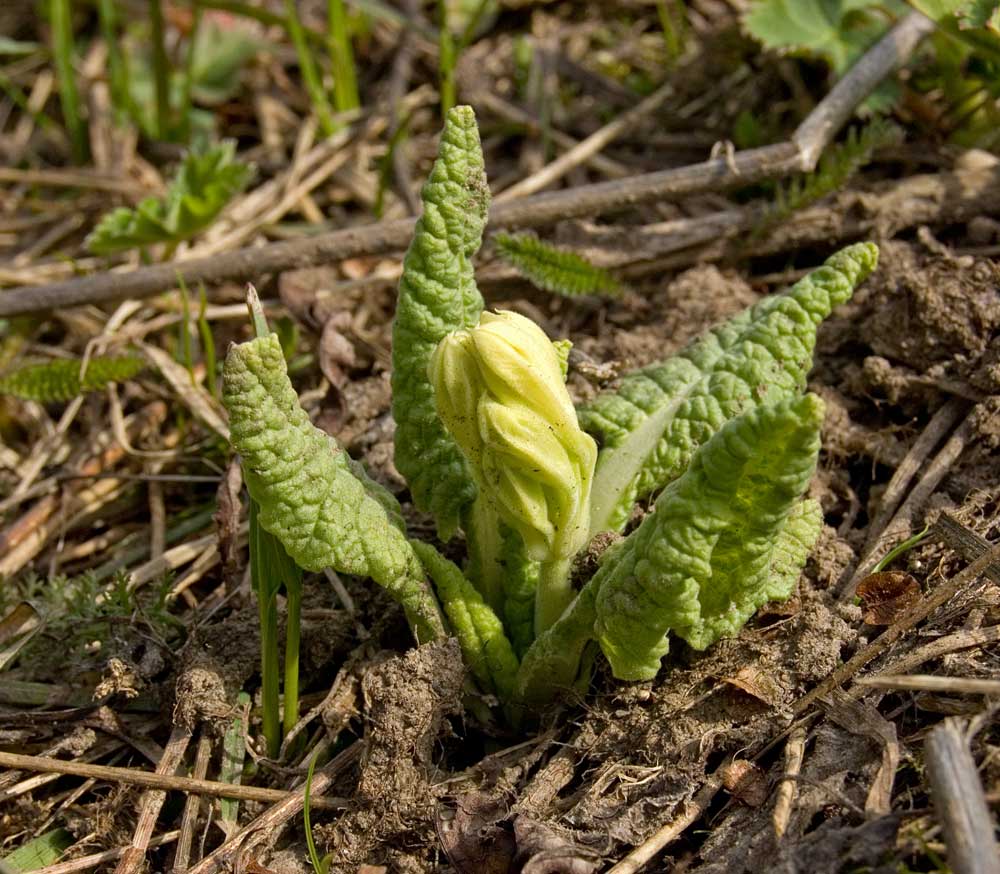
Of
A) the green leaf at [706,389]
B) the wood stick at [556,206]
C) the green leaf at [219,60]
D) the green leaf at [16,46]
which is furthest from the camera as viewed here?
the green leaf at [219,60]

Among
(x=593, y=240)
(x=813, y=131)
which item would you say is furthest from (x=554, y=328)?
(x=813, y=131)

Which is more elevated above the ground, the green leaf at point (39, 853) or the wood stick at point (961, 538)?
the wood stick at point (961, 538)

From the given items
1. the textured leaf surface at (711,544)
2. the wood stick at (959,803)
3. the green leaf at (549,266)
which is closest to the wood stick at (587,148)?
the green leaf at (549,266)

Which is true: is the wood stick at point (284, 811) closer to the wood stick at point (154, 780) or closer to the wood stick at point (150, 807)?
the wood stick at point (154, 780)

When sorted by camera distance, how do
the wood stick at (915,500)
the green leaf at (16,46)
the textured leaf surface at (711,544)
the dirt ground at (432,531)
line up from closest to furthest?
1. the textured leaf surface at (711,544)
2. the dirt ground at (432,531)
3. the wood stick at (915,500)
4. the green leaf at (16,46)

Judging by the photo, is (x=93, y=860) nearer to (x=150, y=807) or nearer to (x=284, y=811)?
(x=150, y=807)

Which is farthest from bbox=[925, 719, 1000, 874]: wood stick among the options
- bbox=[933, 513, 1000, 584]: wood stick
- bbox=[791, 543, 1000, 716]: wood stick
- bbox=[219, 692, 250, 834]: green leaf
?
bbox=[219, 692, 250, 834]: green leaf

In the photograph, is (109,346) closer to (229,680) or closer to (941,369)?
(229,680)
